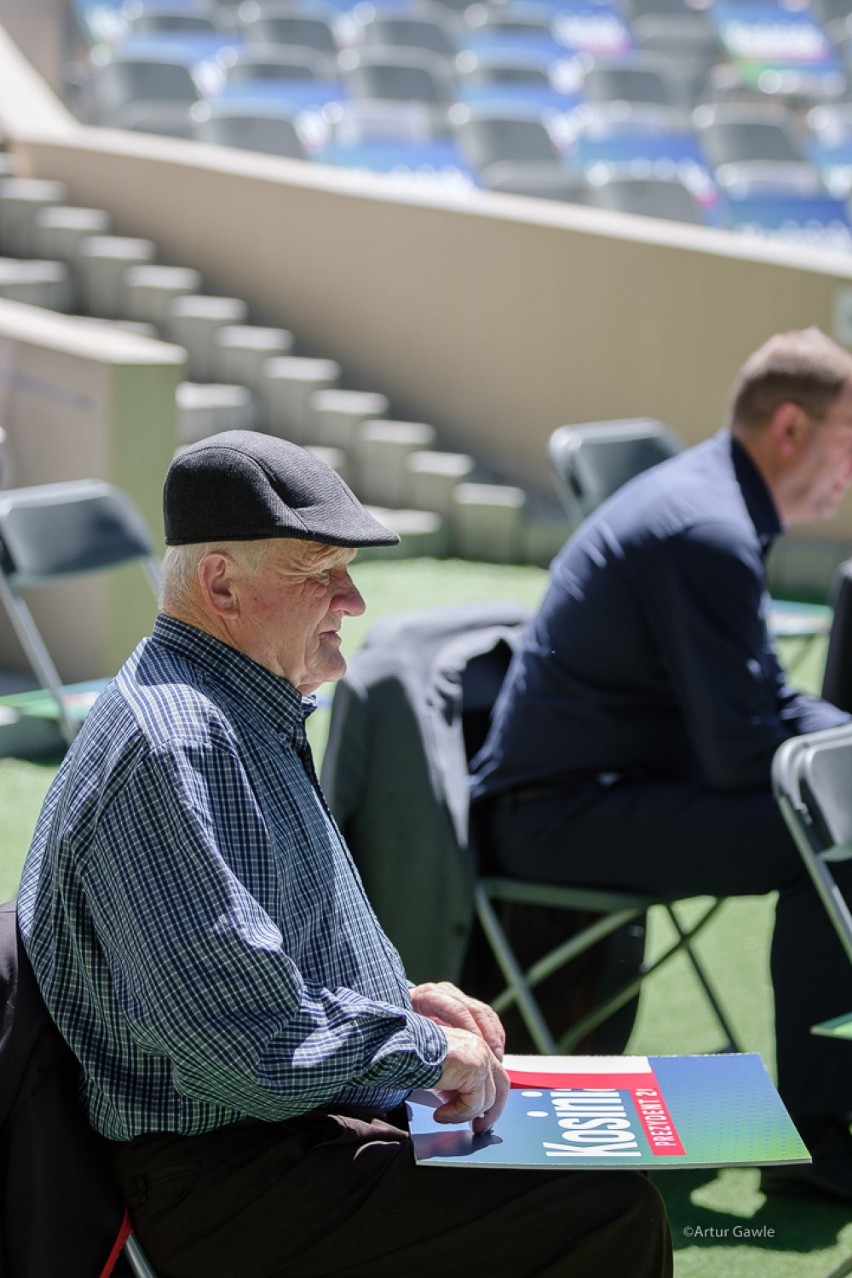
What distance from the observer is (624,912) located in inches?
128

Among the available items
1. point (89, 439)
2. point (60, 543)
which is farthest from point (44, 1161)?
point (89, 439)

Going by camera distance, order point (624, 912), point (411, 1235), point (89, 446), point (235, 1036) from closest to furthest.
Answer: point (235, 1036) → point (411, 1235) → point (624, 912) → point (89, 446)

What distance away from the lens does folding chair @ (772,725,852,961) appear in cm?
274

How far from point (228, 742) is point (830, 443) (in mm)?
1932

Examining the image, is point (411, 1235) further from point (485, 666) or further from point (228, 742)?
point (485, 666)

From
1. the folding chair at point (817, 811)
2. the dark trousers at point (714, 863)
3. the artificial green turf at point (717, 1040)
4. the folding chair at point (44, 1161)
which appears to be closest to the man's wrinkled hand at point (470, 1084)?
the artificial green turf at point (717, 1040)

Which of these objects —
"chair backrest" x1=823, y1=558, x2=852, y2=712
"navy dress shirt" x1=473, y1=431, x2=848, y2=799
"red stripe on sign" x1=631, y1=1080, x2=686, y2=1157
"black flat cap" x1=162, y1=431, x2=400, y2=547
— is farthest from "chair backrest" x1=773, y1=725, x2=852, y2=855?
"chair backrest" x1=823, y1=558, x2=852, y2=712

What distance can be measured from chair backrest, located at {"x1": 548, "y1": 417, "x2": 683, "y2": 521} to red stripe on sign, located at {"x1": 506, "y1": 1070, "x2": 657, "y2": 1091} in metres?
3.48

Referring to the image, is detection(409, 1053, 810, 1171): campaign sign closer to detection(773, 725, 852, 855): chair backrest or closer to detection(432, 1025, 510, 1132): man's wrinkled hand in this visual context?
detection(432, 1025, 510, 1132): man's wrinkled hand

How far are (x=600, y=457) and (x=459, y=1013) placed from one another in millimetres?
3731

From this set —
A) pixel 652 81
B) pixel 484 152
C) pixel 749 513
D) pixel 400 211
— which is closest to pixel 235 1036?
pixel 749 513

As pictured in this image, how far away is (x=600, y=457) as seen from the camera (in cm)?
575

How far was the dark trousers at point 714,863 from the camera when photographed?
3109mm

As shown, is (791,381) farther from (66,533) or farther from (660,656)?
(66,533)
